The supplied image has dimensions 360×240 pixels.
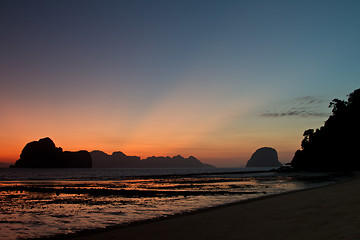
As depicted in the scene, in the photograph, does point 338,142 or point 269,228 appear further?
point 338,142

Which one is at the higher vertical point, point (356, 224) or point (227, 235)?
point (356, 224)

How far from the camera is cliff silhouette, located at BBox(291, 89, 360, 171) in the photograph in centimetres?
9825

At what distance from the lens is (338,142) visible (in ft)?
354

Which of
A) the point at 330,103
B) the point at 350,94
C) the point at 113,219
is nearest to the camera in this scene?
the point at 113,219

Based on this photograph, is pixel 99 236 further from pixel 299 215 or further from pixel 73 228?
pixel 299 215

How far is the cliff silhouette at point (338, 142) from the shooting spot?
322ft

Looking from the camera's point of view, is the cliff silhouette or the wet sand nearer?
the wet sand

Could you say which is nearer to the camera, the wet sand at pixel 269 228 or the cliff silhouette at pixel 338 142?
the wet sand at pixel 269 228

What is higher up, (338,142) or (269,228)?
(338,142)

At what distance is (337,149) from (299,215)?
386 feet

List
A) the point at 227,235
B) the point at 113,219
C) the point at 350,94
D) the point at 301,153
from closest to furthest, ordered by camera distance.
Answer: the point at 227,235
the point at 113,219
the point at 350,94
the point at 301,153

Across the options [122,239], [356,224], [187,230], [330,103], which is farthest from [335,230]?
[330,103]

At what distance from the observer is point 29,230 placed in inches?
497

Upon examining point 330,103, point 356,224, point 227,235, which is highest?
point 330,103
